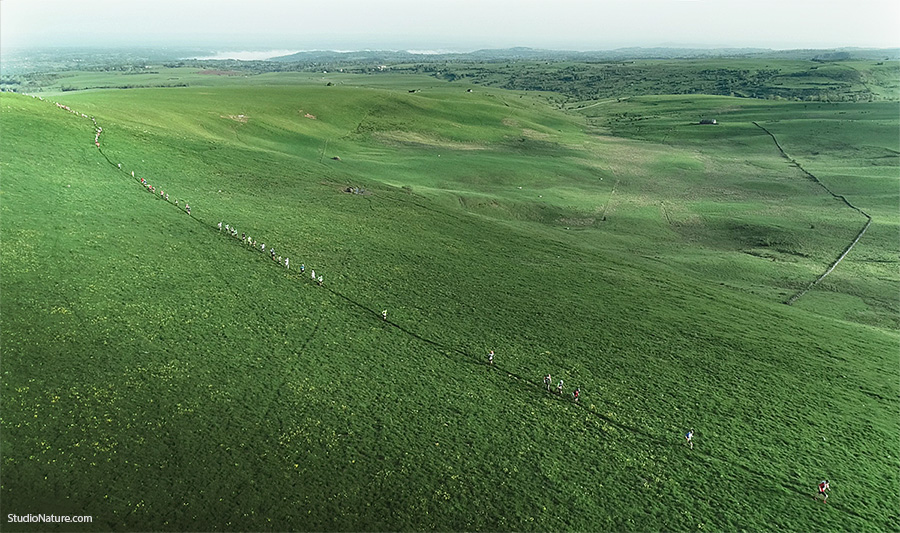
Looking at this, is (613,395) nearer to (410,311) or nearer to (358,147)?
(410,311)

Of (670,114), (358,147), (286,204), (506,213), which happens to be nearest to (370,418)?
(286,204)

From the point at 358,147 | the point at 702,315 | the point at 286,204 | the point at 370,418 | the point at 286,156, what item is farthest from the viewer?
the point at 358,147

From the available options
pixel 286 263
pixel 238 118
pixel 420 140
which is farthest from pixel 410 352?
pixel 420 140

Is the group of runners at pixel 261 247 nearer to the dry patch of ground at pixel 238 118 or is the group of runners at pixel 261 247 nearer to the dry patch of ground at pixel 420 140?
the dry patch of ground at pixel 238 118

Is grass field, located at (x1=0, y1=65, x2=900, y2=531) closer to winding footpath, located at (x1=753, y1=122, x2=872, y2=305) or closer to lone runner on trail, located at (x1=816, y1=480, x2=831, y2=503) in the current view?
lone runner on trail, located at (x1=816, y1=480, x2=831, y2=503)

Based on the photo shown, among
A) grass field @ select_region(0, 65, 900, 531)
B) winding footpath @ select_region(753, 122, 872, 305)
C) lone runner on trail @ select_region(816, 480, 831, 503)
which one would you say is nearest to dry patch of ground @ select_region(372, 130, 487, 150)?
grass field @ select_region(0, 65, 900, 531)

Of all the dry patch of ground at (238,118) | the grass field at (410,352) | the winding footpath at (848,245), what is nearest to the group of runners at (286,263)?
the grass field at (410,352)

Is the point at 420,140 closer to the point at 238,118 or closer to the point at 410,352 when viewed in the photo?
the point at 238,118

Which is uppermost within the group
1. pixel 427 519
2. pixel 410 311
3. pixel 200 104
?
pixel 200 104
